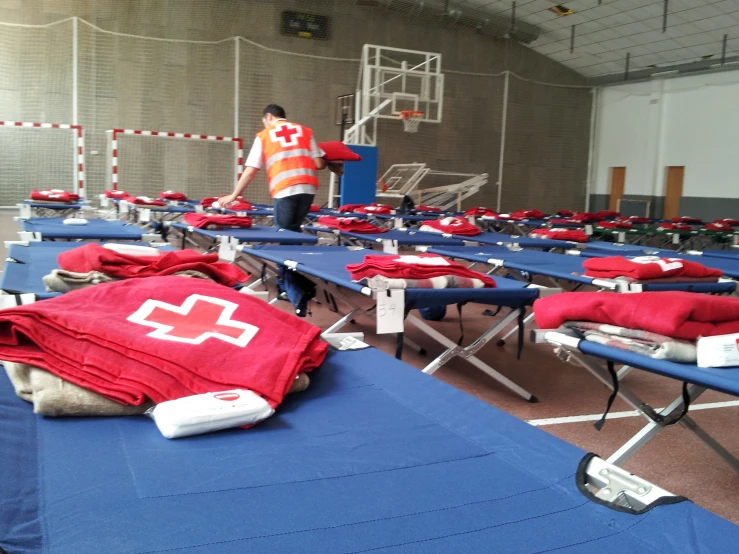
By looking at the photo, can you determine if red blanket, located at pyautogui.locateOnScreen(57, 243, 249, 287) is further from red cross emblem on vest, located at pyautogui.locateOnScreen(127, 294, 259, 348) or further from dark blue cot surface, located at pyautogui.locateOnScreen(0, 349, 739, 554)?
dark blue cot surface, located at pyautogui.locateOnScreen(0, 349, 739, 554)

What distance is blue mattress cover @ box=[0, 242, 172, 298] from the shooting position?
202cm

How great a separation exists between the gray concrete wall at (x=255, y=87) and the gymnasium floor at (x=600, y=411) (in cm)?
782

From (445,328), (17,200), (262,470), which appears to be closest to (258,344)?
(262,470)

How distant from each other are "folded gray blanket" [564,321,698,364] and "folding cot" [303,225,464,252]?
113 inches

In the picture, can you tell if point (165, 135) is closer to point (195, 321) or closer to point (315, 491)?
point (195, 321)

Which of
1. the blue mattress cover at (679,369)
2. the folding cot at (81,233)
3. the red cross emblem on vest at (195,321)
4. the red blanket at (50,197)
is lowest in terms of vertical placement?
the blue mattress cover at (679,369)

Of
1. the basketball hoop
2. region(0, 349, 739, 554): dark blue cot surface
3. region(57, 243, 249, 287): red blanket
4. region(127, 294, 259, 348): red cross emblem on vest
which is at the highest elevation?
the basketball hoop

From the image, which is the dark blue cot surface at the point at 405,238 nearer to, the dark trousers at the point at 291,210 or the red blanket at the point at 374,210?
the dark trousers at the point at 291,210

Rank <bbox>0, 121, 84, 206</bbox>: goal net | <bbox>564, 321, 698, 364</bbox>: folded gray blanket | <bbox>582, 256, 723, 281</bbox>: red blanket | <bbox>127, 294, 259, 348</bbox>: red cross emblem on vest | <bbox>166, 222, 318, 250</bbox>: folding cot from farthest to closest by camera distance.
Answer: <bbox>0, 121, 84, 206</bbox>: goal net → <bbox>166, 222, 318, 250</bbox>: folding cot → <bbox>582, 256, 723, 281</bbox>: red blanket → <bbox>564, 321, 698, 364</bbox>: folded gray blanket → <bbox>127, 294, 259, 348</bbox>: red cross emblem on vest

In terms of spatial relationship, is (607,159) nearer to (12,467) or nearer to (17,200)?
(17,200)

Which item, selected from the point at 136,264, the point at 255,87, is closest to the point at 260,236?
the point at 136,264

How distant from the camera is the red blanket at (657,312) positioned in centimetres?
150

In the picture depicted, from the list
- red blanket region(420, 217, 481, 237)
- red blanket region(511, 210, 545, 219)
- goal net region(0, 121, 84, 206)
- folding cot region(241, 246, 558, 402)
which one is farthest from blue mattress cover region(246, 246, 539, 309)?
goal net region(0, 121, 84, 206)

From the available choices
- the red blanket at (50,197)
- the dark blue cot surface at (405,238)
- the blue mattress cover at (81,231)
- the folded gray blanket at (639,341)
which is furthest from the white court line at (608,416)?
the red blanket at (50,197)
